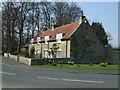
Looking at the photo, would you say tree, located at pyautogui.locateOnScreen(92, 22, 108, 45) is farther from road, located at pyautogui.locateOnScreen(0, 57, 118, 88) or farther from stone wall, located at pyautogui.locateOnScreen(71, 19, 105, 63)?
road, located at pyautogui.locateOnScreen(0, 57, 118, 88)

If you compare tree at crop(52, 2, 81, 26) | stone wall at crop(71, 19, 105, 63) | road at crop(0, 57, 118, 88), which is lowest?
road at crop(0, 57, 118, 88)

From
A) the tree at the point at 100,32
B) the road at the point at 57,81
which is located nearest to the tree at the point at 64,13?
the tree at the point at 100,32

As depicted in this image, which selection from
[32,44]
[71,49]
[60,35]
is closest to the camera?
[71,49]

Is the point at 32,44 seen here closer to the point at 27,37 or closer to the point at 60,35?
the point at 27,37

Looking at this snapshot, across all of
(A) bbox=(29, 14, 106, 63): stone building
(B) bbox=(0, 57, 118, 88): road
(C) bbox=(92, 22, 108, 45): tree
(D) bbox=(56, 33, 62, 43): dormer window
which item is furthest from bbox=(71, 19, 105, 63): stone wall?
(B) bbox=(0, 57, 118, 88): road

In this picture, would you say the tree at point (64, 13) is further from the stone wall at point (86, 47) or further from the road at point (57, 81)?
the road at point (57, 81)

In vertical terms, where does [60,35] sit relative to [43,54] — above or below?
above

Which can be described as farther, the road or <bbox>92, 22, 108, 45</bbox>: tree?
<bbox>92, 22, 108, 45</bbox>: tree

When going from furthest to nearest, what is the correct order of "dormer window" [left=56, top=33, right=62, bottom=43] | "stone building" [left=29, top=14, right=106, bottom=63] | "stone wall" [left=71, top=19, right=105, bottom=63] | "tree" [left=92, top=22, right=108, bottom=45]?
"tree" [left=92, top=22, right=108, bottom=45] → "dormer window" [left=56, top=33, right=62, bottom=43] → "stone wall" [left=71, top=19, right=105, bottom=63] → "stone building" [left=29, top=14, right=106, bottom=63]

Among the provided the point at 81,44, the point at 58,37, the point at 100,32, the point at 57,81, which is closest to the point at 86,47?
the point at 81,44

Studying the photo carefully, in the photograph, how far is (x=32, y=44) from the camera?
5750 cm

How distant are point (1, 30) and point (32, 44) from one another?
11175mm

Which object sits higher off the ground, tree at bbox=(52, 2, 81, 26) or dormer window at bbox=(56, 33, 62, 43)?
tree at bbox=(52, 2, 81, 26)

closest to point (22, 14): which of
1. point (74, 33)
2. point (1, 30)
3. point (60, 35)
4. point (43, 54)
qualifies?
point (1, 30)
